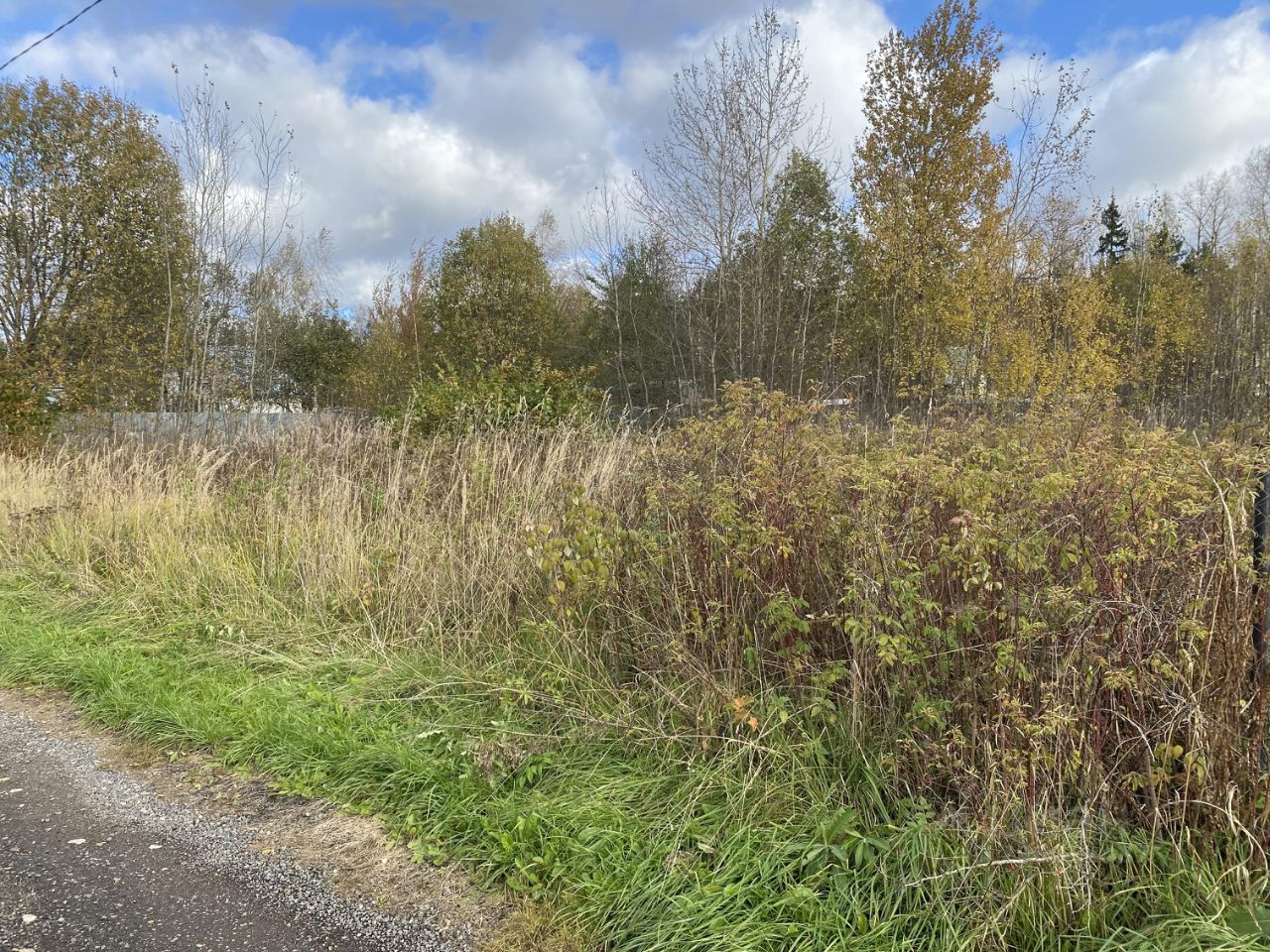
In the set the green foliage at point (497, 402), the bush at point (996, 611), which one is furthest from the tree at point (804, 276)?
the bush at point (996, 611)

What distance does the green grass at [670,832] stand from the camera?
1.86 meters

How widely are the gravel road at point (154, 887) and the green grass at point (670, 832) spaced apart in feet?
0.99

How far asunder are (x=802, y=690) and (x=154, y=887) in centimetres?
220

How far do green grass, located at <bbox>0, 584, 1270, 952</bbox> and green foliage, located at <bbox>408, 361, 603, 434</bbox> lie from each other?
341cm

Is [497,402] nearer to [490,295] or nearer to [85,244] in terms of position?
[85,244]

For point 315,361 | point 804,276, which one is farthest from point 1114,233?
point 315,361

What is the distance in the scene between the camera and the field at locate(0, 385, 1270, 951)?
193 centimetres

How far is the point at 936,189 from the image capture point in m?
13.0

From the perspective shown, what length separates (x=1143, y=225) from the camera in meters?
23.5

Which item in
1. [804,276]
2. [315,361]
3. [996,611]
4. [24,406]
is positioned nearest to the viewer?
[996,611]

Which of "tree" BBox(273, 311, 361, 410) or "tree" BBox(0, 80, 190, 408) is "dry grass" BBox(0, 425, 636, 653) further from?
"tree" BBox(273, 311, 361, 410)

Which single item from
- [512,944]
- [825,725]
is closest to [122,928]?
[512,944]

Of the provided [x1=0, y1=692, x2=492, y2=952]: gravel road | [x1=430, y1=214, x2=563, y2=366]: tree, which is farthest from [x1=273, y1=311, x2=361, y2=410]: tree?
[x1=0, y1=692, x2=492, y2=952]: gravel road

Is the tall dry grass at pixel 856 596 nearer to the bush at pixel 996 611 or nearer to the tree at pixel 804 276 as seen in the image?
the bush at pixel 996 611
